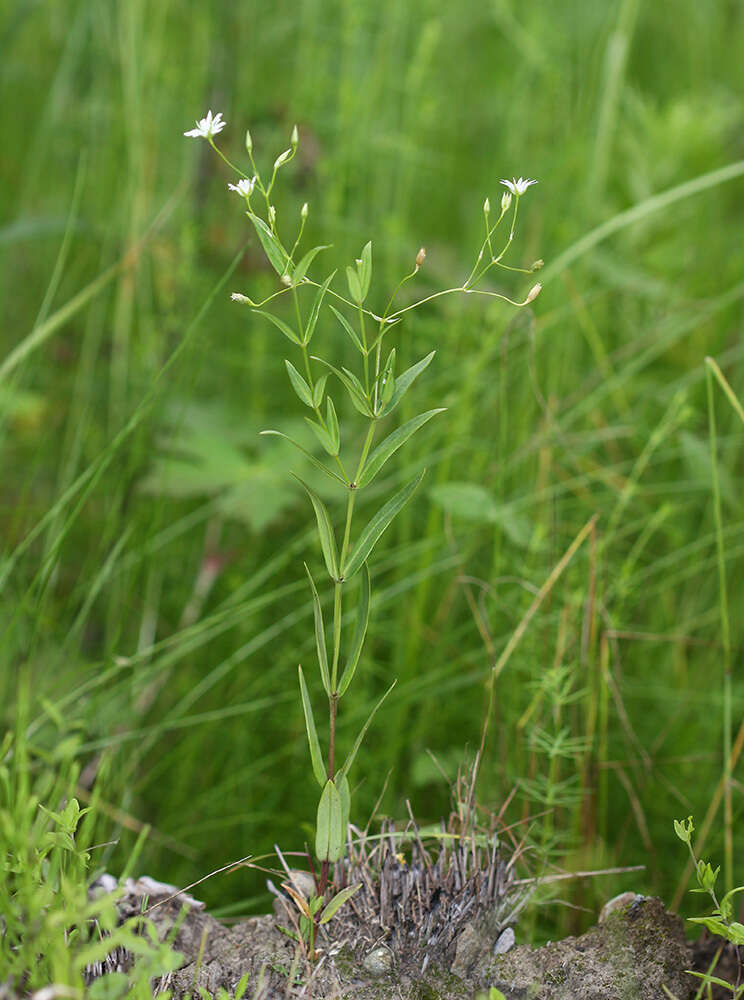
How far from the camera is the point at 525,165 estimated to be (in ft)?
7.33

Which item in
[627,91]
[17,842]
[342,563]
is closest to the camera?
[17,842]

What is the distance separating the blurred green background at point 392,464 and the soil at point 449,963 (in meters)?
0.12

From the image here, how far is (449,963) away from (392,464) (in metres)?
1.06

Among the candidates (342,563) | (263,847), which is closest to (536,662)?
(263,847)

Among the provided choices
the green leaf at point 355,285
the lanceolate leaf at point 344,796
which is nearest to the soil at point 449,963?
the lanceolate leaf at point 344,796

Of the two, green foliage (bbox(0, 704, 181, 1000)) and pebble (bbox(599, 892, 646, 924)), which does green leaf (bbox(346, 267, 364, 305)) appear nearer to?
green foliage (bbox(0, 704, 181, 1000))

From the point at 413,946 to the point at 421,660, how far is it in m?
0.70

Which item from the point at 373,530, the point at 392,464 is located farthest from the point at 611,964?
the point at 392,464

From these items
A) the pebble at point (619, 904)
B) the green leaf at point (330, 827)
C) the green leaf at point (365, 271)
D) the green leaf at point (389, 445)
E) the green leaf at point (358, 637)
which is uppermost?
the green leaf at point (365, 271)

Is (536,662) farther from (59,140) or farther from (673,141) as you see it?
(59,140)

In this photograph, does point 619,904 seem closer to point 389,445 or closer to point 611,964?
point 611,964

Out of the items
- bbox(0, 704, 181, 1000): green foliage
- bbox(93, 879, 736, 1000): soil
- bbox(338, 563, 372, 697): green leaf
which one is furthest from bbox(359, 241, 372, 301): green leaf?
bbox(93, 879, 736, 1000): soil

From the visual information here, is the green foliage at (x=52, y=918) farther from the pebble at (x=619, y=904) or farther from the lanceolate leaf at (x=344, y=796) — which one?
the pebble at (x=619, y=904)

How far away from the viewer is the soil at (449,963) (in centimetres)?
82
